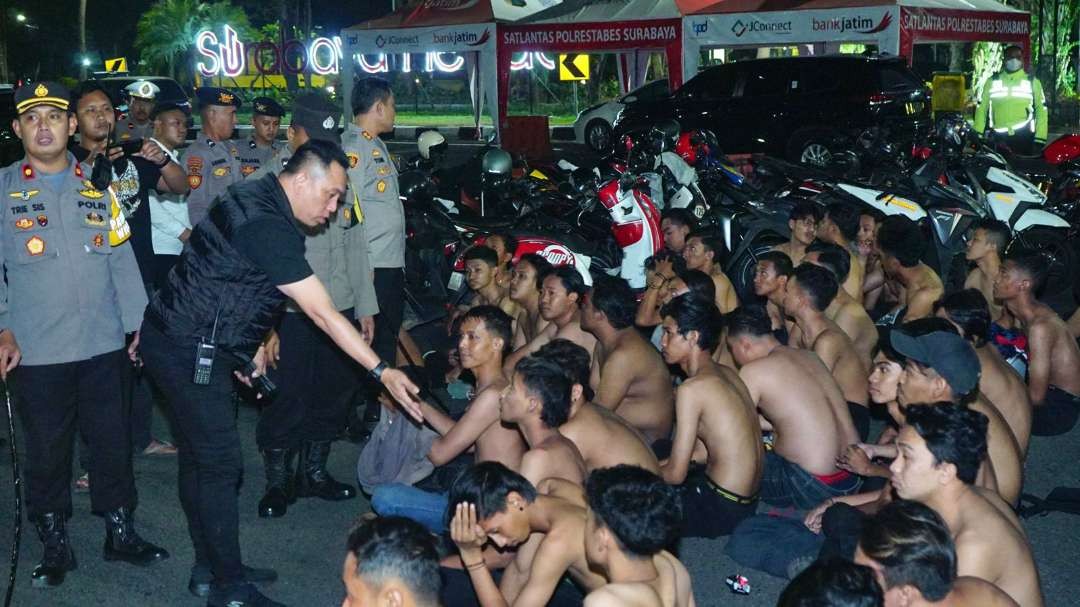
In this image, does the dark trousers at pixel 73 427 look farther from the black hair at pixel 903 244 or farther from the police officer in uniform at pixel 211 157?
the black hair at pixel 903 244

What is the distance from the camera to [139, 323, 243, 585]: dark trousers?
4695 mm

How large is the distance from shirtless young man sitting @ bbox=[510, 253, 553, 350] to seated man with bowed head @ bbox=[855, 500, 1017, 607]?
431 centimetres

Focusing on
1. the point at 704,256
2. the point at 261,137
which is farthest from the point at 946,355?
the point at 261,137

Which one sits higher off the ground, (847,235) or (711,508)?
(847,235)

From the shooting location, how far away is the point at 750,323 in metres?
5.83

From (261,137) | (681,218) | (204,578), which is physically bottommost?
(204,578)

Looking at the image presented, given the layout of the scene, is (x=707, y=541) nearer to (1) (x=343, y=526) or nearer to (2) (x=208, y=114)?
(1) (x=343, y=526)

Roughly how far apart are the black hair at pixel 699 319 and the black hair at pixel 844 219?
11.9 ft

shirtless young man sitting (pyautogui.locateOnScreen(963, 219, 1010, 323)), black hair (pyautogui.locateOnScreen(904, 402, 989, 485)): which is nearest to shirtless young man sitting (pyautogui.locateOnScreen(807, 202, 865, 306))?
shirtless young man sitting (pyautogui.locateOnScreen(963, 219, 1010, 323))

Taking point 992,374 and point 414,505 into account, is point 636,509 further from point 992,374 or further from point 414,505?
point 992,374

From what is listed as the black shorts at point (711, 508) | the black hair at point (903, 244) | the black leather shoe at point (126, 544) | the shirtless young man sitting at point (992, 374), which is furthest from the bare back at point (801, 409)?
the black leather shoe at point (126, 544)

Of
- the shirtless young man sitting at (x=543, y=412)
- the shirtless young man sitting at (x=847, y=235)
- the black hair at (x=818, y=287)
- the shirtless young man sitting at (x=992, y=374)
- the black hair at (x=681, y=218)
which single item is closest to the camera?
the shirtless young man sitting at (x=543, y=412)

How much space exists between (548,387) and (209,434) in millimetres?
1328

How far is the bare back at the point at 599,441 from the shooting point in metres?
4.92
